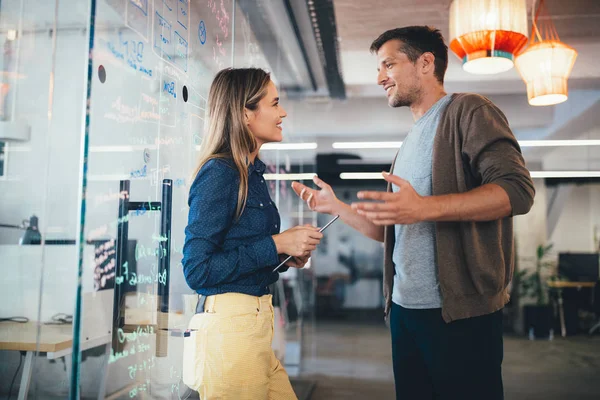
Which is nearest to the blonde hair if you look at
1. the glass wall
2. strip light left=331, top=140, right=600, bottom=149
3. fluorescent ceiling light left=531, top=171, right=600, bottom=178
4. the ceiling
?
the glass wall

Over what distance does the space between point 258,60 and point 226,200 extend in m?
2.68

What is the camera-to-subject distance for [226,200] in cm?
130

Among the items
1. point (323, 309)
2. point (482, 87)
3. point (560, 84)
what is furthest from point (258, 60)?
point (323, 309)

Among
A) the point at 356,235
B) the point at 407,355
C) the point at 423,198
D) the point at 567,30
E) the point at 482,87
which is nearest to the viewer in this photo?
the point at 423,198

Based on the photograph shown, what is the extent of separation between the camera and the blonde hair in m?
1.42

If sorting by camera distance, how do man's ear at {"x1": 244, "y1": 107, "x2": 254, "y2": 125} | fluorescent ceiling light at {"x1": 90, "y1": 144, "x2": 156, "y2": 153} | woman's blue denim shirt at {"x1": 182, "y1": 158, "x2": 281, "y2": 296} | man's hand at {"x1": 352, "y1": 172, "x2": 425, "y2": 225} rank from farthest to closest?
man's ear at {"x1": 244, "y1": 107, "x2": 254, "y2": 125} → fluorescent ceiling light at {"x1": 90, "y1": 144, "x2": 156, "y2": 153} → woman's blue denim shirt at {"x1": 182, "y1": 158, "x2": 281, "y2": 296} → man's hand at {"x1": 352, "y1": 172, "x2": 425, "y2": 225}

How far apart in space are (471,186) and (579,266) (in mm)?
5111

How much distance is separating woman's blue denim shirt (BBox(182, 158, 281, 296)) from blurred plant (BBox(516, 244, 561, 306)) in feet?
17.6

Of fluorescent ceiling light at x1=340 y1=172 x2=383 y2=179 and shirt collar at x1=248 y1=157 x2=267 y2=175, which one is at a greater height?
fluorescent ceiling light at x1=340 y1=172 x2=383 y2=179

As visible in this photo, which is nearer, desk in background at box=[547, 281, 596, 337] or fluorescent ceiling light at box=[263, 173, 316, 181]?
fluorescent ceiling light at box=[263, 173, 316, 181]

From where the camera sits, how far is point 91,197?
1.33 meters

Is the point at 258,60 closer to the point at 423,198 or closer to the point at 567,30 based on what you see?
the point at 423,198

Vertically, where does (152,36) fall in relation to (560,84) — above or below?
below

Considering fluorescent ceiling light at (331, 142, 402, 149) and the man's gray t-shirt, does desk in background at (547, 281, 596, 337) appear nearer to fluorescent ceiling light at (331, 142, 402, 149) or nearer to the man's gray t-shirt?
fluorescent ceiling light at (331, 142, 402, 149)
